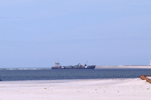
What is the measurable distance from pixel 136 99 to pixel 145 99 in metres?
0.71

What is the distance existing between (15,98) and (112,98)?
8477 millimetres

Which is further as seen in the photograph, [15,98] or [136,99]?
[15,98]

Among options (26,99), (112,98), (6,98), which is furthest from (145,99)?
(6,98)

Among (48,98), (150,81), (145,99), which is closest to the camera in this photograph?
(145,99)

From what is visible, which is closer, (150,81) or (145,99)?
(145,99)

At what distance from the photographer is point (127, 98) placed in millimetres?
20281

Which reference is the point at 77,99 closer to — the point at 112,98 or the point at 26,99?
the point at 112,98

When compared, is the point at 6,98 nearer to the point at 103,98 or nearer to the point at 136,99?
the point at 103,98

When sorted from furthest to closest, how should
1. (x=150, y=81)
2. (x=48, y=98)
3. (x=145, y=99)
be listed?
(x=150, y=81)
(x=48, y=98)
(x=145, y=99)

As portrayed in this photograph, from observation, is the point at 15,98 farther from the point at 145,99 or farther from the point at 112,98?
the point at 145,99

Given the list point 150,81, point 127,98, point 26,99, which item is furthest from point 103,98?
point 150,81

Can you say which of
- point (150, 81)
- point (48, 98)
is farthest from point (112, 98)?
point (150, 81)

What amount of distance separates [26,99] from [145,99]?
32.6ft

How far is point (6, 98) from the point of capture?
2128 centimetres
